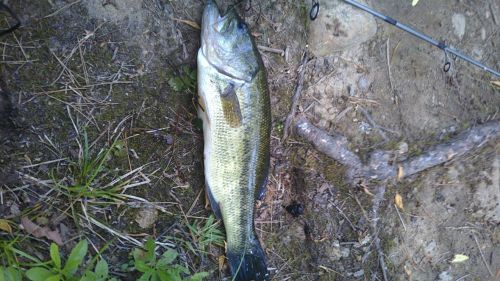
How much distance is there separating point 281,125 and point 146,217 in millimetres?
1309

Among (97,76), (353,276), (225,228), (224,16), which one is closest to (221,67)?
(224,16)

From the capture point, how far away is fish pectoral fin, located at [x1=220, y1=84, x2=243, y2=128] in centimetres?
313

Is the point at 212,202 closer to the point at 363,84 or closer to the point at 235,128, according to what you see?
the point at 235,128

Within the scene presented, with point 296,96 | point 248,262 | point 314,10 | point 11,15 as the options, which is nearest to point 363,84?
point 296,96

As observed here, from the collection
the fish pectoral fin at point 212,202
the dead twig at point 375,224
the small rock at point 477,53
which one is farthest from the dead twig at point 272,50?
the small rock at point 477,53

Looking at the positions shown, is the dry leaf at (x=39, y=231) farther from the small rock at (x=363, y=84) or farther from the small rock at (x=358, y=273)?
the small rock at (x=363, y=84)

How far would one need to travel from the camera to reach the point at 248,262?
3.45 meters

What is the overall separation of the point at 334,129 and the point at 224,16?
4.63ft

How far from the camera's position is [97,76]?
318 cm

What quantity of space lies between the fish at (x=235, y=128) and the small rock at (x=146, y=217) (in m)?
0.43

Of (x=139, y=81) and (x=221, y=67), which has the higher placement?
(x=221, y=67)

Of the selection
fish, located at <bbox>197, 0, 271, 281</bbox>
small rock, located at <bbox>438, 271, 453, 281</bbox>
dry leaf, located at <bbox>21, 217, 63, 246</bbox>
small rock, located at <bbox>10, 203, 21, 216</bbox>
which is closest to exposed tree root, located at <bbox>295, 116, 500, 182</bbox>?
fish, located at <bbox>197, 0, 271, 281</bbox>

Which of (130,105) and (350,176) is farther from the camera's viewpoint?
(350,176)

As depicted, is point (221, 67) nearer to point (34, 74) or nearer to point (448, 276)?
point (34, 74)
